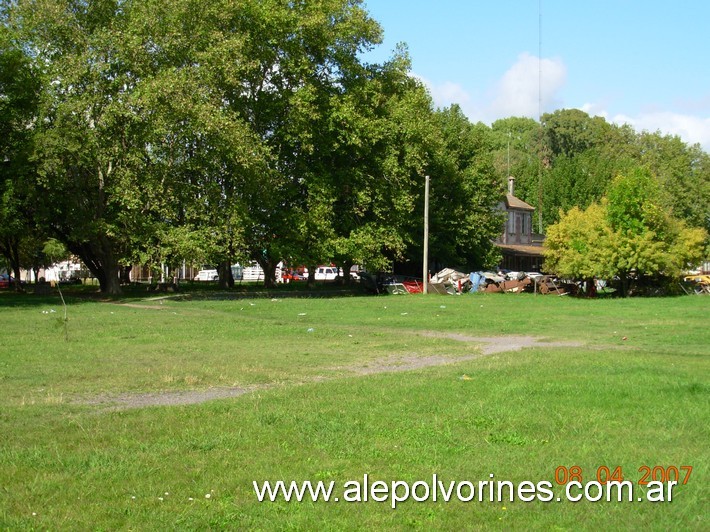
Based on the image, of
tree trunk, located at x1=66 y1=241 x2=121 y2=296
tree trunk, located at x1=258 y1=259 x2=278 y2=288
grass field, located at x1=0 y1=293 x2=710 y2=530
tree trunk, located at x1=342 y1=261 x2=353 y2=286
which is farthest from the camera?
tree trunk, located at x1=342 y1=261 x2=353 y2=286

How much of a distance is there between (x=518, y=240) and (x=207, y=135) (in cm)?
5033

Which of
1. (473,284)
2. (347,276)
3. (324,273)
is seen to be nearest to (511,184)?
(324,273)

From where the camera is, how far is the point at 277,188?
45.3 meters

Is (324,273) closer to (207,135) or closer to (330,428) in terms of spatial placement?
(207,135)

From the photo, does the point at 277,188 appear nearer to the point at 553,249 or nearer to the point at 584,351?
the point at 553,249

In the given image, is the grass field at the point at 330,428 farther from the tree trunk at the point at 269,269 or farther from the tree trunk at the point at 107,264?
the tree trunk at the point at 269,269

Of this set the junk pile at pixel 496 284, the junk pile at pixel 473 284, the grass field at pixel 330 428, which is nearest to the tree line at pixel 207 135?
the junk pile at pixel 473 284

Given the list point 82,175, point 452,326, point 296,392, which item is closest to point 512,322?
point 452,326

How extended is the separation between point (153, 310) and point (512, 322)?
579 inches

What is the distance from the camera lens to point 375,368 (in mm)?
14867

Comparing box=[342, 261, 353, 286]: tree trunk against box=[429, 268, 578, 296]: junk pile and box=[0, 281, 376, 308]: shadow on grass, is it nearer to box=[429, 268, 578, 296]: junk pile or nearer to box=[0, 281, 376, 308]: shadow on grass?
box=[0, 281, 376, 308]: shadow on grass

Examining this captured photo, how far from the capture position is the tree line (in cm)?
3850

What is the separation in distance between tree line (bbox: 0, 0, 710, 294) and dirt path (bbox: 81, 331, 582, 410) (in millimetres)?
21092

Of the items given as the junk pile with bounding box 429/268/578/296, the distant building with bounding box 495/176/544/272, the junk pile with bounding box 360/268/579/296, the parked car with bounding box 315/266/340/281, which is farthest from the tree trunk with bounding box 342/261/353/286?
the parked car with bounding box 315/266/340/281
